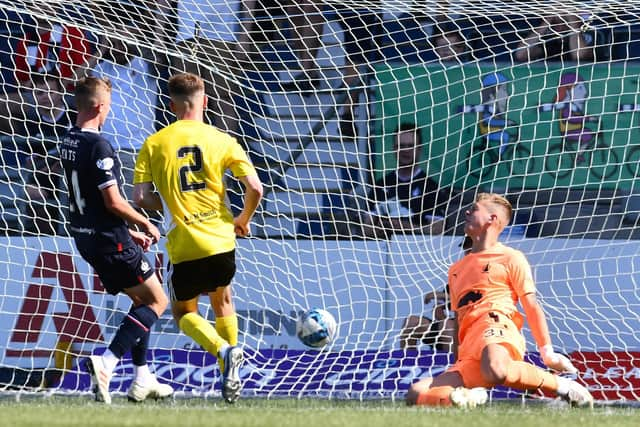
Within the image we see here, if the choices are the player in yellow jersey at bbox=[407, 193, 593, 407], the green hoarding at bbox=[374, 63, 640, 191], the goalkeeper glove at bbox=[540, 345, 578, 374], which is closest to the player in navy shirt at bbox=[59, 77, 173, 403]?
the player in yellow jersey at bbox=[407, 193, 593, 407]

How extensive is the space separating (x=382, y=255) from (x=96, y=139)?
237 cm

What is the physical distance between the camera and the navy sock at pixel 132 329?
15.3ft

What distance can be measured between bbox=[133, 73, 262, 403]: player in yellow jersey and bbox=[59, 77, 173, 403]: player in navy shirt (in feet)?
0.62

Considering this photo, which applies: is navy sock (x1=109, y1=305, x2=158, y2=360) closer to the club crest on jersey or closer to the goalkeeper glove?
the club crest on jersey

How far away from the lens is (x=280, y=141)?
22.9 ft

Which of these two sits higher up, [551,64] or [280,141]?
[551,64]

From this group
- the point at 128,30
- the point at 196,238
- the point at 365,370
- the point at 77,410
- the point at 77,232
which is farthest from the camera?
the point at 128,30

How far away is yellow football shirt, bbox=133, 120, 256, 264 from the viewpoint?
4496mm

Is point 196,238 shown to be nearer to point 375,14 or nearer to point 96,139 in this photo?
point 96,139

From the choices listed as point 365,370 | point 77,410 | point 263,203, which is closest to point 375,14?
point 263,203

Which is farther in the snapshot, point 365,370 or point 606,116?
point 606,116

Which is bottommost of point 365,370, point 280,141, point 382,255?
point 365,370

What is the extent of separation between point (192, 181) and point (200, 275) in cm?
37

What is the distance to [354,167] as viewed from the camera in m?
6.89
